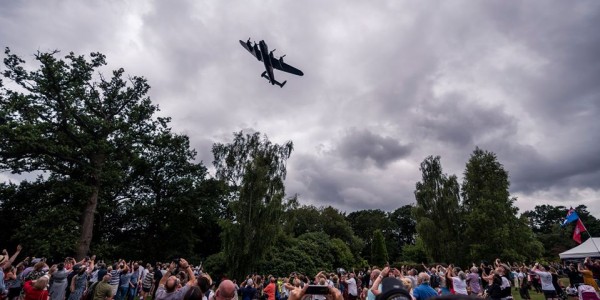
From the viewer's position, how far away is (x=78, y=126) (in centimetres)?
2317

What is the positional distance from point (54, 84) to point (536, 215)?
Answer: 122 metres

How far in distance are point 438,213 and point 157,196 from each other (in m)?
29.0

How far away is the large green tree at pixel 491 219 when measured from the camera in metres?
30.6

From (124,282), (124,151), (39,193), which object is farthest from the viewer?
(124,151)

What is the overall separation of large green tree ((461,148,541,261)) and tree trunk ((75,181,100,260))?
32.6 metres

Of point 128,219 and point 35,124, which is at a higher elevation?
point 35,124

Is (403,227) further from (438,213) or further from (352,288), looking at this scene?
(352,288)

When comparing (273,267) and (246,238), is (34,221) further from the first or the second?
(273,267)

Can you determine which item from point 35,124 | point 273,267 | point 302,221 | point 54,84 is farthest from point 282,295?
point 302,221

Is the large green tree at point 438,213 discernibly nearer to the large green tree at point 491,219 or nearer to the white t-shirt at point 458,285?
the large green tree at point 491,219

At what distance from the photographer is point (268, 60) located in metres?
19.4

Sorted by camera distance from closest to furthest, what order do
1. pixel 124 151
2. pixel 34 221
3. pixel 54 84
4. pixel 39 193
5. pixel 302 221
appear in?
pixel 34 221 < pixel 54 84 < pixel 39 193 < pixel 124 151 < pixel 302 221

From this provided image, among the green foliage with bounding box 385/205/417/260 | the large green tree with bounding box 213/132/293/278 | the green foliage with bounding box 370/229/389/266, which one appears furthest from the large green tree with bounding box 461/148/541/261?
the green foliage with bounding box 385/205/417/260

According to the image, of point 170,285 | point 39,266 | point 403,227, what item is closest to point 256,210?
point 39,266
